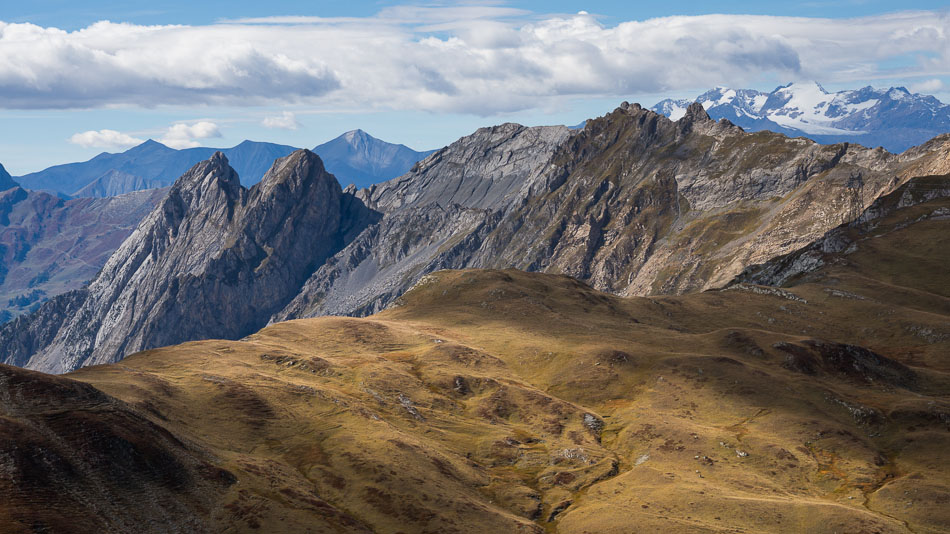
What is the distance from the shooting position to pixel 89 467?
89250mm

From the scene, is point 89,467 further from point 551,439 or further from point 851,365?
point 851,365

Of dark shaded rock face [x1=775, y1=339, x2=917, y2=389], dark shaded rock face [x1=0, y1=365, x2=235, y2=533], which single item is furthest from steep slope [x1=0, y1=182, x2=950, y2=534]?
dark shaded rock face [x1=0, y1=365, x2=235, y2=533]

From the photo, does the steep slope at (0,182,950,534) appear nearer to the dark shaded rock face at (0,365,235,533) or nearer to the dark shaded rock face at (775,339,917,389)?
the dark shaded rock face at (775,339,917,389)

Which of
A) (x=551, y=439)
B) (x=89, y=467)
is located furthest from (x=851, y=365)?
(x=89, y=467)

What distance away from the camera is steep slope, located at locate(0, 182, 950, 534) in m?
112

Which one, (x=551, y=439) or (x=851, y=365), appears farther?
(x=851, y=365)

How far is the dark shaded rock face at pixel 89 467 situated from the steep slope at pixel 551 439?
0.85 meters

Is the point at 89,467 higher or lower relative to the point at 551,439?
higher

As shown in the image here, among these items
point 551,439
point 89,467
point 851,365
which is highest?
point 89,467

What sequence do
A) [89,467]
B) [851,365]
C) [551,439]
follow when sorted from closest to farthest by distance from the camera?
[89,467]
[551,439]
[851,365]

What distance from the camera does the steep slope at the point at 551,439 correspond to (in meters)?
112

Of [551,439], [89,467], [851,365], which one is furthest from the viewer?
[851,365]

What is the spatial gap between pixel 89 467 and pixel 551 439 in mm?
95077

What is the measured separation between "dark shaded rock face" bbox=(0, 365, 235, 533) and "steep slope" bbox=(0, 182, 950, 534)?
85 centimetres
